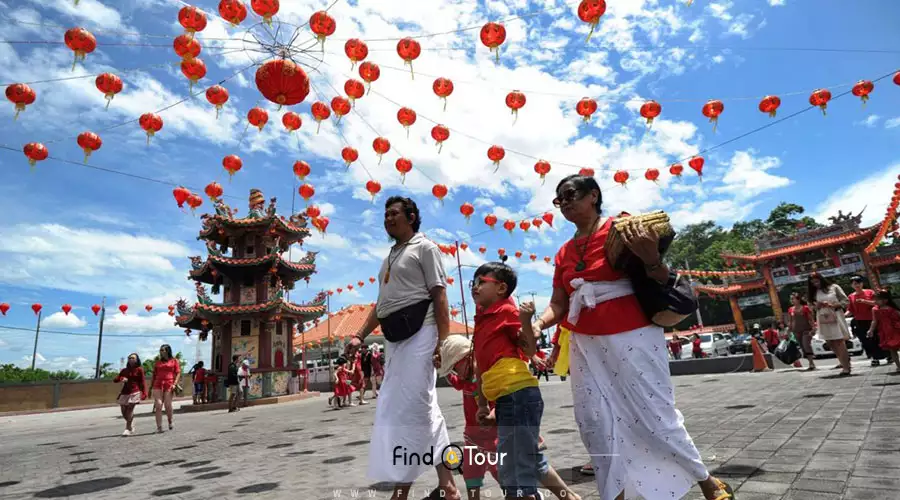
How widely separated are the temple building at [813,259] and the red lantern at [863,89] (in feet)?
73.7

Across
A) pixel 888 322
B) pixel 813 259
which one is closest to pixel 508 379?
pixel 888 322

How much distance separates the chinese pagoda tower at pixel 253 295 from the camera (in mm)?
20938

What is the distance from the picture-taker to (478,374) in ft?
7.91

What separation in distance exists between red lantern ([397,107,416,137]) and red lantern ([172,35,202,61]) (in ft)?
12.7

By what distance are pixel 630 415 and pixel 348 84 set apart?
8.49 meters

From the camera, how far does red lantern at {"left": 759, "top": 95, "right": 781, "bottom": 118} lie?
32.2ft

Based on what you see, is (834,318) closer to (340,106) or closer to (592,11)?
(592,11)

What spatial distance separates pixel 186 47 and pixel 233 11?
1115 millimetres

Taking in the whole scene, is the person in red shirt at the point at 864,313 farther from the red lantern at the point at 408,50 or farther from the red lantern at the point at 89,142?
the red lantern at the point at 89,142

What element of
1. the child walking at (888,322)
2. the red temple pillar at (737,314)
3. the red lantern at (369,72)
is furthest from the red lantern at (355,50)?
the red temple pillar at (737,314)

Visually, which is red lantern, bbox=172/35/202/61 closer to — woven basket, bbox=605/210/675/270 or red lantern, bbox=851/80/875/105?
woven basket, bbox=605/210/675/270

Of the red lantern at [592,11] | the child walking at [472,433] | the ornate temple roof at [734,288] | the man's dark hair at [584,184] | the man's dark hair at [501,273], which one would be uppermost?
the red lantern at [592,11]

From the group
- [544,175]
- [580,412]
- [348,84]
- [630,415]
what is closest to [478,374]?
[580,412]

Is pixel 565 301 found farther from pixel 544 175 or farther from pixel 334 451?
pixel 544 175
